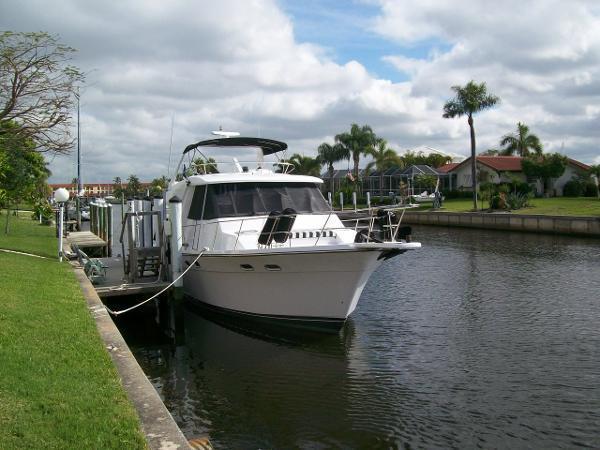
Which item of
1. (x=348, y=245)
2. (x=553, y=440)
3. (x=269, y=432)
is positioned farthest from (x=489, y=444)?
(x=348, y=245)

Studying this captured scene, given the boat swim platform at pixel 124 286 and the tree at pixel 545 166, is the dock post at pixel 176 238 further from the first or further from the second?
the tree at pixel 545 166

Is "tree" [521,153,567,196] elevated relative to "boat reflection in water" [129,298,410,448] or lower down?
elevated

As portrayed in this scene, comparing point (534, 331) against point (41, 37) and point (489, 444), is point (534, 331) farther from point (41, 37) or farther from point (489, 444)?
point (41, 37)

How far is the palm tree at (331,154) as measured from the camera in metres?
63.3

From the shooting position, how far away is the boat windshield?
42.5 feet

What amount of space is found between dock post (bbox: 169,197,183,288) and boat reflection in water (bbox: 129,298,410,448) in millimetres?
965

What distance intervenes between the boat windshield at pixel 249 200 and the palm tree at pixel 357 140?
Answer: 49.7m

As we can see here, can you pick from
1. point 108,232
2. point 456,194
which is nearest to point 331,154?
point 456,194

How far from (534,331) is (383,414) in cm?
523

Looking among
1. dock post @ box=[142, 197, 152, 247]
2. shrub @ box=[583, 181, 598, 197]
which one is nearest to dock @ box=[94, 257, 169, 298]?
dock post @ box=[142, 197, 152, 247]

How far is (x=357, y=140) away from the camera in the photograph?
205ft

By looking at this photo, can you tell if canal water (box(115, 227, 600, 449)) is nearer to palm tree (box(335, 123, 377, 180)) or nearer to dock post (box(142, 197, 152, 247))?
dock post (box(142, 197, 152, 247))

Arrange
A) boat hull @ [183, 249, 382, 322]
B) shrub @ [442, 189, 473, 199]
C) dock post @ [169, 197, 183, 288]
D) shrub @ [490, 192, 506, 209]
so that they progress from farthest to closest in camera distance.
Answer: shrub @ [442, 189, 473, 199] < shrub @ [490, 192, 506, 209] < dock post @ [169, 197, 183, 288] < boat hull @ [183, 249, 382, 322]

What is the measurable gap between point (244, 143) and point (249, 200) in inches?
123
